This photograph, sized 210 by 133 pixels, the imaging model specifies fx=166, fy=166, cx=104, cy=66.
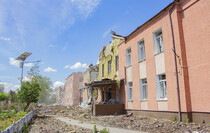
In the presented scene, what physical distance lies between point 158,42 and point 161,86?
11.4 feet

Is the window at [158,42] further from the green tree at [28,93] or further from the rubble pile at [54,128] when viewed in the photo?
the green tree at [28,93]

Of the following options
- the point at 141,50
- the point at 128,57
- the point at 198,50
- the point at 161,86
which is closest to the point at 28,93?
the point at 128,57

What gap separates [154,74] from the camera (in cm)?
1279

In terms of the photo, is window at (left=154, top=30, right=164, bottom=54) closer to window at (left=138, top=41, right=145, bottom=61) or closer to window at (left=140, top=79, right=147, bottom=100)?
window at (left=138, top=41, right=145, bottom=61)

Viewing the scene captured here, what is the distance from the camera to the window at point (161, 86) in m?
12.0

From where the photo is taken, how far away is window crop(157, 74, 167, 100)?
39.4ft

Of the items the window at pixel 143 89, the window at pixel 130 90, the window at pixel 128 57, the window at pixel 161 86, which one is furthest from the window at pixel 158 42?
the window at pixel 130 90

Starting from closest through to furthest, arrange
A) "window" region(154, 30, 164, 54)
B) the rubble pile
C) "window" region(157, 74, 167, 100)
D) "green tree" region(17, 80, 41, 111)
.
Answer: the rubble pile, "window" region(157, 74, 167, 100), "window" region(154, 30, 164, 54), "green tree" region(17, 80, 41, 111)

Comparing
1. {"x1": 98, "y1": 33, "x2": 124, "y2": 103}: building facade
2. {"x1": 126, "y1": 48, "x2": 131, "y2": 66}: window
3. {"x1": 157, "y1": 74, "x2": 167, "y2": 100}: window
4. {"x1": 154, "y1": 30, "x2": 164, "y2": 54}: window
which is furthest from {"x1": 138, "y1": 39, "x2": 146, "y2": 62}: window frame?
{"x1": 98, "y1": 33, "x2": 124, "y2": 103}: building facade

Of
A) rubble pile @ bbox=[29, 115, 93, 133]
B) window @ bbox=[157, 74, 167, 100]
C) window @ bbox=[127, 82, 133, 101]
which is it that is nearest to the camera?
rubble pile @ bbox=[29, 115, 93, 133]

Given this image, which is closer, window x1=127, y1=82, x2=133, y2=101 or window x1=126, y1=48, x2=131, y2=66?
window x1=127, y1=82, x2=133, y2=101

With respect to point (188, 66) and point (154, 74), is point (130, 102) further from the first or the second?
point (188, 66)

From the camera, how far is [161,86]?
40.6ft

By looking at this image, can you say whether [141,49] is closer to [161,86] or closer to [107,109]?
[161,86]
